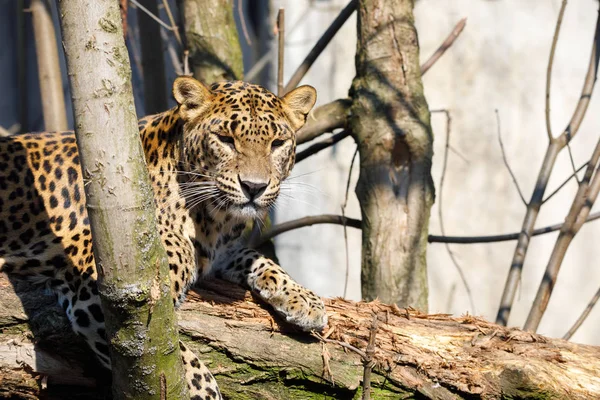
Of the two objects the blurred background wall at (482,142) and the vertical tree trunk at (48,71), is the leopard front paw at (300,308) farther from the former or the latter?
the blurred background wall at (482,142)

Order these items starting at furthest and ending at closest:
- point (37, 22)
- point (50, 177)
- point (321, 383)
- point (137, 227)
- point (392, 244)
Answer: point (37, 22)
point (392, 244)
point (50, 177)
point (321, 383)
point (137, 227)

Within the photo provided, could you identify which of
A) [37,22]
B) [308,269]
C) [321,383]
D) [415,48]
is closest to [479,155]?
[308,269]

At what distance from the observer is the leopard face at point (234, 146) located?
5.21m

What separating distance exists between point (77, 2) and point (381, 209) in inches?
157

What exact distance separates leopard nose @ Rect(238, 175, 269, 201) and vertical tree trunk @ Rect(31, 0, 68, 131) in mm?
3309

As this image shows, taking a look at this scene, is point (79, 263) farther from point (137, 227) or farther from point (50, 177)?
point (137, 227)

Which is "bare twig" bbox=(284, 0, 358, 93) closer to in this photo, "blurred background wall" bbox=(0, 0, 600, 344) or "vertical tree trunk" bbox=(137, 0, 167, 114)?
"vertical tree trunk" bbox=(137, 0, 167, 114)

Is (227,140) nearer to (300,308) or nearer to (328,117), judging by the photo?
(300,308)

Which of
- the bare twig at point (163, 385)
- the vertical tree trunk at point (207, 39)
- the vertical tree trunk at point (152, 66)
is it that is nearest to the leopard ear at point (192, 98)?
the vertical tree trunk at point (207, 39)

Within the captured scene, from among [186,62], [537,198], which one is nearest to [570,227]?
[537,198]

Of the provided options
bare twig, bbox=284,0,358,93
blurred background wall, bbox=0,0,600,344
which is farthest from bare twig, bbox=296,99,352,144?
blurred background wall, bbox=0,0,600,344

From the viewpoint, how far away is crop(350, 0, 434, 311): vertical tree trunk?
6719 millimetres

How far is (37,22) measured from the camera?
781 cm

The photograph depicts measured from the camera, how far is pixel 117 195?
340cm
